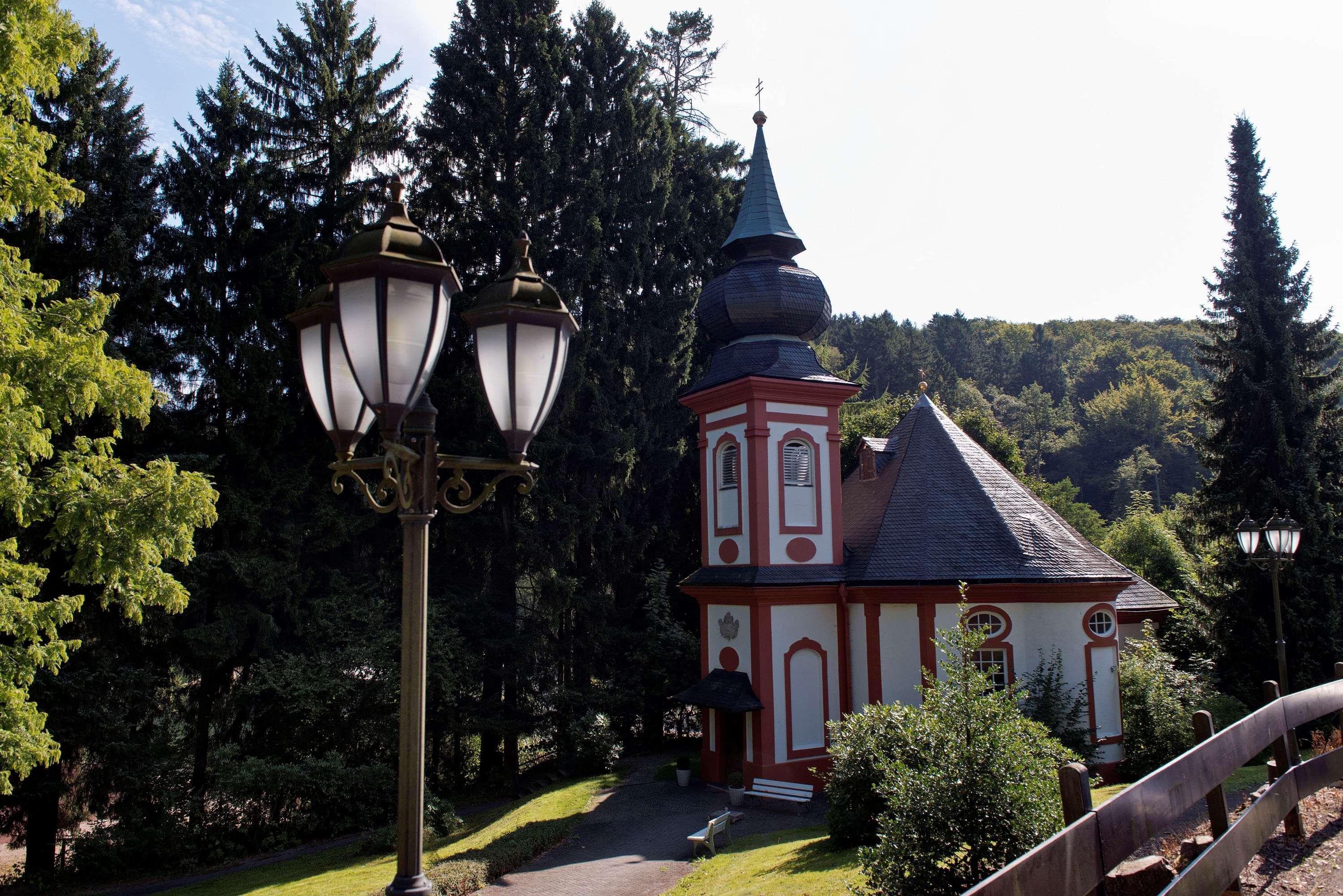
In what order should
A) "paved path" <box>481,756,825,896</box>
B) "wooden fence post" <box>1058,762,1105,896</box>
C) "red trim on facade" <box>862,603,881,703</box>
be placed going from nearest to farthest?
"wooden fence post" <box>1058,762,1105,896</box>, "paved path" <box>481,756,825,896</box>, "red trim on facade" <box>862,603,881,703</box>

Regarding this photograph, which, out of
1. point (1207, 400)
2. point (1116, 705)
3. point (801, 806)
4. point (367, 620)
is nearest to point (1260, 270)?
point (1207, 400)

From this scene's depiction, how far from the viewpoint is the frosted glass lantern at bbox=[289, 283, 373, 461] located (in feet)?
13.1

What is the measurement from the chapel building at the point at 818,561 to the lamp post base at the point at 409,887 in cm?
1454

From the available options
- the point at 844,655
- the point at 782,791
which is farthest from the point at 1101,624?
the point at 782,791

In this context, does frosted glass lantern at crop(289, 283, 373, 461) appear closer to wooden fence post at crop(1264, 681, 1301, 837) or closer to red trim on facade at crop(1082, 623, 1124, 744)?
wooden fence post at crop(1264, 681, 1301, 837)

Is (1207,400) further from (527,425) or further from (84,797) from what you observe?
(84,797)

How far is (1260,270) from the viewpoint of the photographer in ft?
74.1

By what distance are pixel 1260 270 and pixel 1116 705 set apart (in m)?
12.4

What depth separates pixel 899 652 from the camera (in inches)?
706

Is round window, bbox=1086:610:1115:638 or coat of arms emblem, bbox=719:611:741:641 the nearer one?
round window, bbox=1086:610:1115:638

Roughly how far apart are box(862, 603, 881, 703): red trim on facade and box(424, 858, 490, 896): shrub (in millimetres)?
8402

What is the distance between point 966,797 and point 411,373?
5.74 meters

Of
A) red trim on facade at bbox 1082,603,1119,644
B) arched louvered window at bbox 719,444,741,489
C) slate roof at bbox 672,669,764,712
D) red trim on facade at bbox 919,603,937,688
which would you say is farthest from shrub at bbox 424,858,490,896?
red trim on facade at bbox 1082,603,1119,644

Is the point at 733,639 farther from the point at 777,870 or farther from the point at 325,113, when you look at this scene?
the point at 325,113
